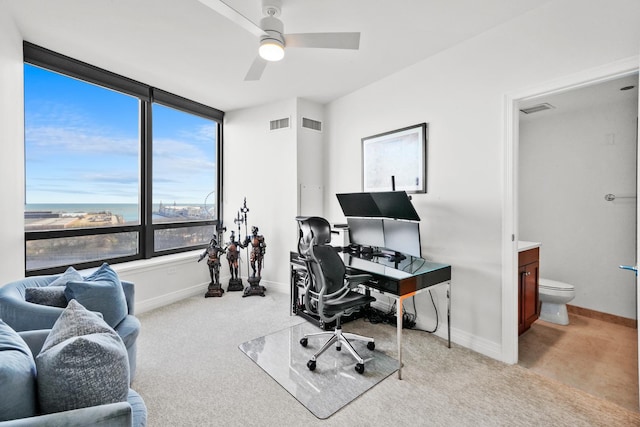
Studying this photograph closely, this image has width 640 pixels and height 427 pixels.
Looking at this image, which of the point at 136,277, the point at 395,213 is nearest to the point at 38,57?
the point at 136,277

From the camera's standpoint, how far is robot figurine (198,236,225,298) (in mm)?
4016

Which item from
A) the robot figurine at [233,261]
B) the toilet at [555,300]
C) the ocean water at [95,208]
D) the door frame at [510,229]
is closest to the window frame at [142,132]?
the ocean water at [95,208]

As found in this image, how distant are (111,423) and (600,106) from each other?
15.9ft

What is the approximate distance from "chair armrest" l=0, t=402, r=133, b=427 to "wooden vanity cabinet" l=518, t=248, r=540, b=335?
9.74 feet

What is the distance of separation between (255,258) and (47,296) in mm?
2441

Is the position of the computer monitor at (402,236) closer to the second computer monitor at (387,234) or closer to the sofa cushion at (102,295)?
the second computer monitor at (387,234)

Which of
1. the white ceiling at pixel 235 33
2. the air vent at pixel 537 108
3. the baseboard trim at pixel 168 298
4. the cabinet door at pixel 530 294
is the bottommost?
the baseboard trim at pixel 168 298

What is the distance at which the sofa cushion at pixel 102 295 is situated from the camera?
6.01 ft

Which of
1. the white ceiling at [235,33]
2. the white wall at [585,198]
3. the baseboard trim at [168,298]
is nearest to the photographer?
the white ceiling at [235,33]

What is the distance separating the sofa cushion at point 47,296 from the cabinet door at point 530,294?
365 centimetres

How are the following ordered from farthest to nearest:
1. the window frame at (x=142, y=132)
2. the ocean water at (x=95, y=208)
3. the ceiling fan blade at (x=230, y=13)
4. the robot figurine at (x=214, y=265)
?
the robot figurine at (x=214, y=265)
the ocean water at (x=95, y=208)
the window frame at (x=142, y=132)
the ceiling fan blade at (x=230, y=13)

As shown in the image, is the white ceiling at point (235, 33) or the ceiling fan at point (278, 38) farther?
the white ceiling at point (235, 33)

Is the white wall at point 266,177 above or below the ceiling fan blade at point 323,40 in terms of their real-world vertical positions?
below

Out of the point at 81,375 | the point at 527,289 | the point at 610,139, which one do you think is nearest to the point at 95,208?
the point at 81,375
